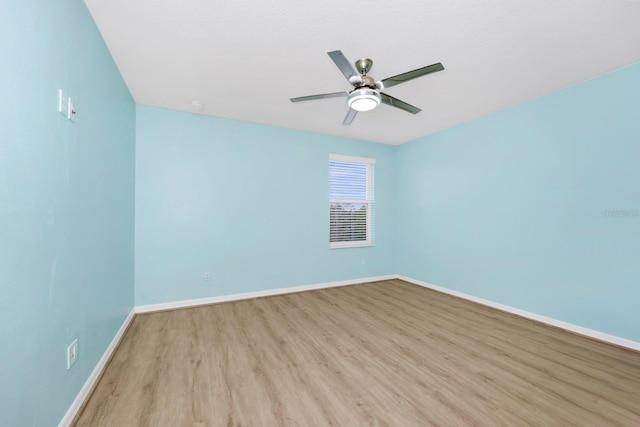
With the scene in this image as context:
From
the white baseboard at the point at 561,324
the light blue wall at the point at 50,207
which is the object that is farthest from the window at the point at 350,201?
the light blue wall at the point at 50,207

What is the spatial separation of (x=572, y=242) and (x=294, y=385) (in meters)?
3.31

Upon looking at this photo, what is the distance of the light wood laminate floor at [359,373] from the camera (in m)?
1.54

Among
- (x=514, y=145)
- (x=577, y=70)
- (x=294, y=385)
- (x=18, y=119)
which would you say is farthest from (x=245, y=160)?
(x=577, y=70)

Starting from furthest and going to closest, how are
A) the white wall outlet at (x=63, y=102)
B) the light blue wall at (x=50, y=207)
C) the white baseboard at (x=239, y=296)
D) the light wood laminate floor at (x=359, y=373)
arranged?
the white baseboard at (x=239, y=296)
the light wood laminate floor at (x=359, y=373)
the white wall outlet at (x=63, y=102)
the light blue wall at (x=50, y=207)

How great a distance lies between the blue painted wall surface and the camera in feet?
7.98

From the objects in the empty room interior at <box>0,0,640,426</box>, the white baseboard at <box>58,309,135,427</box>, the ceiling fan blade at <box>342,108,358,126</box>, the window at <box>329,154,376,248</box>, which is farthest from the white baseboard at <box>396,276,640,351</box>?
the white baseboard at <box>58,309,135,427</box>

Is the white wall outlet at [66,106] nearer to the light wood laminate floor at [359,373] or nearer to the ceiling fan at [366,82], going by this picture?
the ceiling fan at [366,82]

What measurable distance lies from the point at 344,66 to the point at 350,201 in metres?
3.16

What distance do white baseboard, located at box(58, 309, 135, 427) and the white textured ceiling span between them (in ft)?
8.67

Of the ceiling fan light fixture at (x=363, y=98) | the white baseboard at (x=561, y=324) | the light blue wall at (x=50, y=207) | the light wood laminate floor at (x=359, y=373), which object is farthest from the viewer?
the white baseboard at (x=561, y=324)

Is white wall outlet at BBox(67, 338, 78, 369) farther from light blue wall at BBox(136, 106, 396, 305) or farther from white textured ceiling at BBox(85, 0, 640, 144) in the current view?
white textured ceiling at BBox(85, 0, 640, 144)

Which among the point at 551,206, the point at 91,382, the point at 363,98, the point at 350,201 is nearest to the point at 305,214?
the point at 350,201

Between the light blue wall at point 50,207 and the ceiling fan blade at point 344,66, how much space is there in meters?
1.50

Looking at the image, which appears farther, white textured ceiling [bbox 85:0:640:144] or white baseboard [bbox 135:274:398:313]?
white baseboard [bbox 135:274:398:313]
